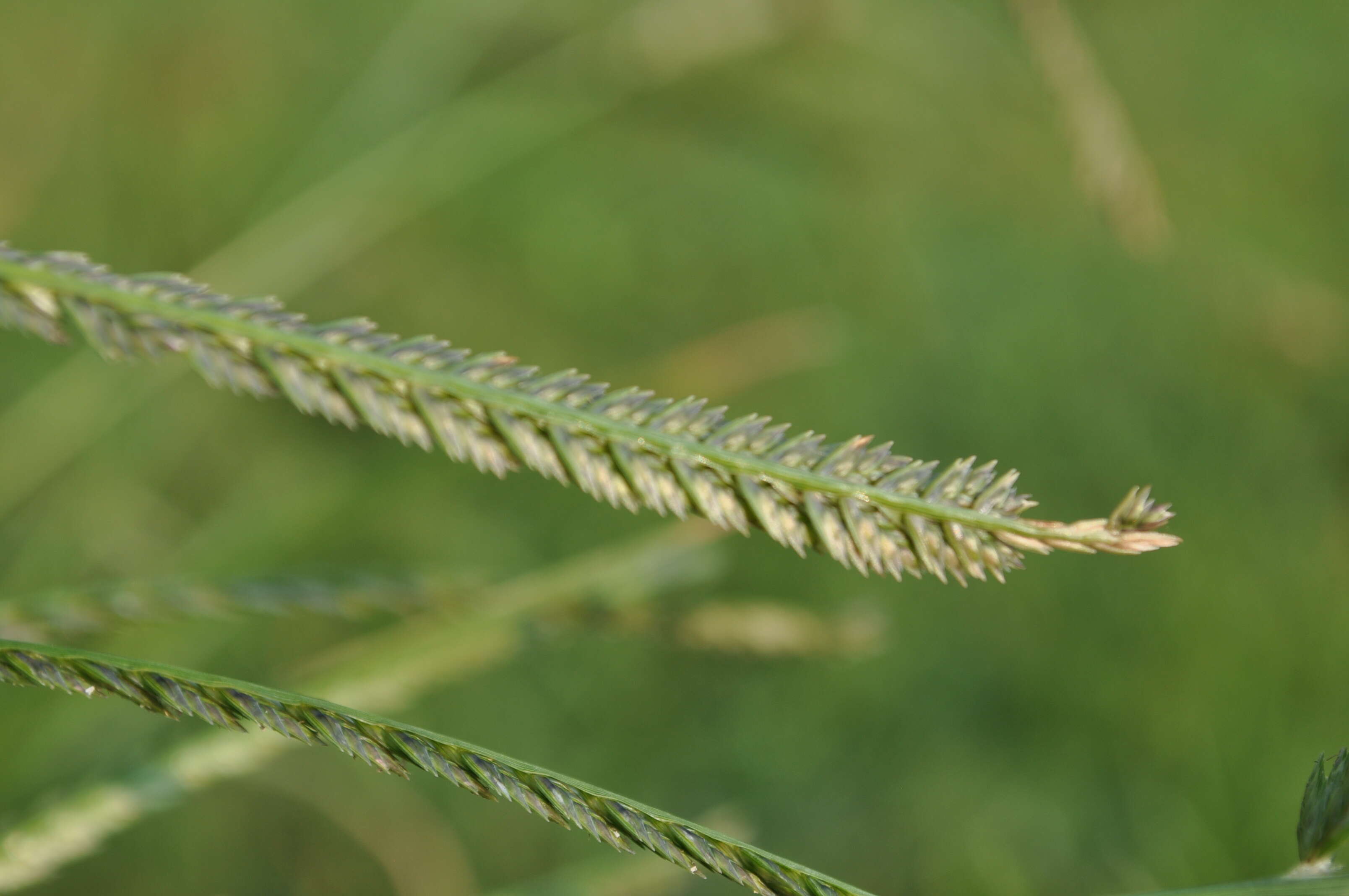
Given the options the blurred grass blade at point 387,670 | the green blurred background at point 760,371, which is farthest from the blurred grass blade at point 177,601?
the green blurred background at point 760,371

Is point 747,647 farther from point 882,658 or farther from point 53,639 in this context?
point 882,658

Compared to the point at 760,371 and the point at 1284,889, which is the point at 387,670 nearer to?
the point at 1284,889

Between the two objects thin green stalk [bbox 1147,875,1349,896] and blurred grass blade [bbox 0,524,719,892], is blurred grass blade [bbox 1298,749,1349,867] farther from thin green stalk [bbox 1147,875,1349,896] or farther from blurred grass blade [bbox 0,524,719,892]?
blurred grass blade [bbox 0,524,719,892]

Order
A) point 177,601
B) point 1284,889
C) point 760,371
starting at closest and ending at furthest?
1. point 1284,889
2. point 177,601
3. point 760,371

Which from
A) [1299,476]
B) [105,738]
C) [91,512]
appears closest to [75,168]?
[91,512]

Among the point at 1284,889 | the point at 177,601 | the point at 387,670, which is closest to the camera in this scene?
the point at 1284,889

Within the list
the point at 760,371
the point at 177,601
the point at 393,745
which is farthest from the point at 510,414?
the point at 760,371
